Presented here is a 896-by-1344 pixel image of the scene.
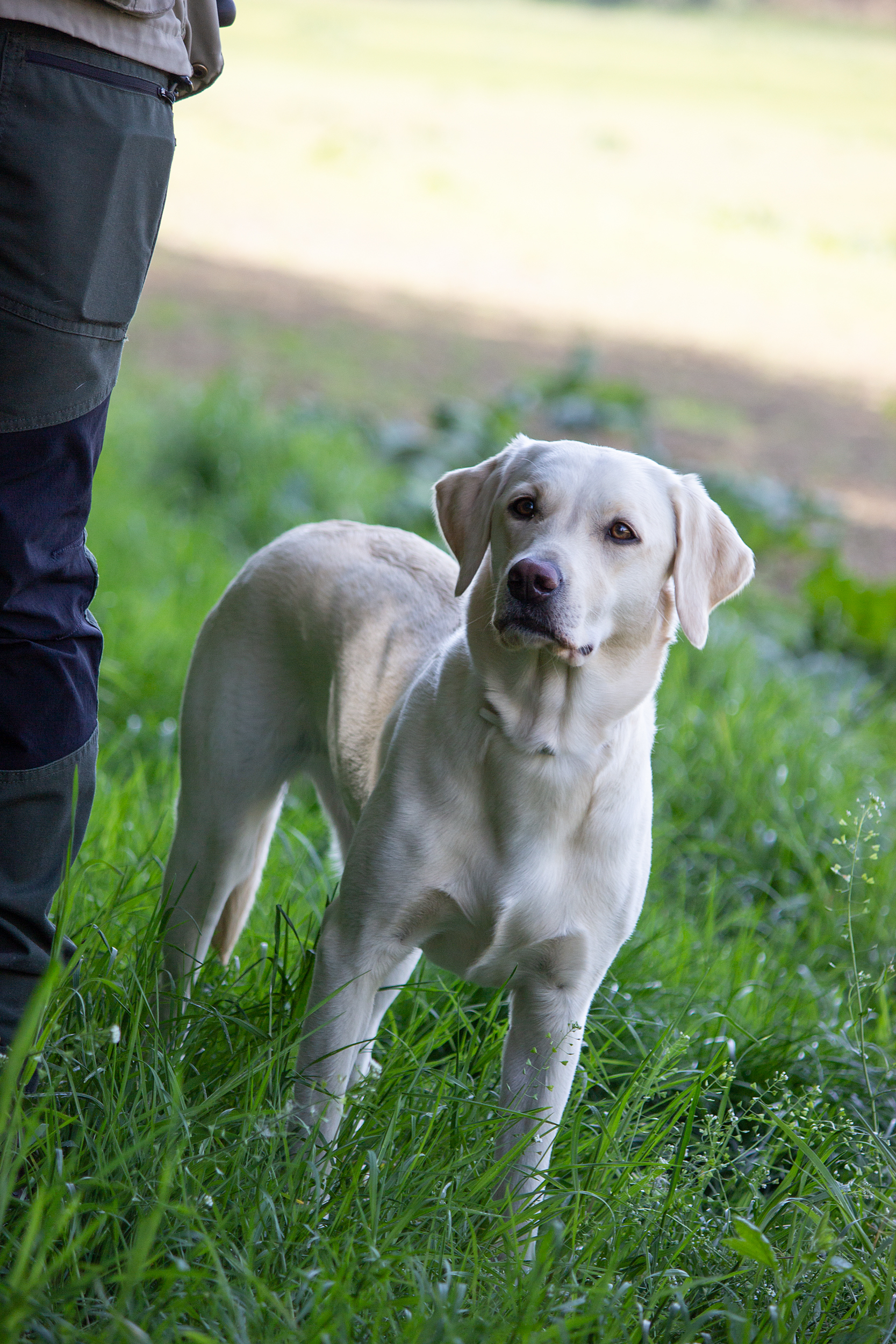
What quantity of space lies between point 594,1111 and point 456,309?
10608 mm

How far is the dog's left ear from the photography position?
7.17ft

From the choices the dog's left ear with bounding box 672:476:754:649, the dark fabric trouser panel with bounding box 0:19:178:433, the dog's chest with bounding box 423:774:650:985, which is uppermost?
the dark fabric trouser panel with bounding box 0:19:178:433

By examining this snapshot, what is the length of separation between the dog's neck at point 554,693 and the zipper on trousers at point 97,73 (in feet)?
3.13

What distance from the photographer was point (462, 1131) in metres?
2.04

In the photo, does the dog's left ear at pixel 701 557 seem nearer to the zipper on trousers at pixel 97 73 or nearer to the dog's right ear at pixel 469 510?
the dog's right ear at pixel 469 510

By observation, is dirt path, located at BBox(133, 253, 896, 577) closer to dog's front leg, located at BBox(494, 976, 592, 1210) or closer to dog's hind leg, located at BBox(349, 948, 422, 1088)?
dog's hind leg, located at BBox(349, 948, 422, 1088)

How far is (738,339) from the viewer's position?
12.4m

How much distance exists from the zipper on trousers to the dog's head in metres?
0.85

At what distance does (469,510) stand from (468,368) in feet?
25.8

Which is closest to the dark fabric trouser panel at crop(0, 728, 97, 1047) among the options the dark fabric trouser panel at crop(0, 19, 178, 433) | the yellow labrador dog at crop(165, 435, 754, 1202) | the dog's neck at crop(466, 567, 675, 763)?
the yellow labrador dog at crop(165, 435, 754, 1202)

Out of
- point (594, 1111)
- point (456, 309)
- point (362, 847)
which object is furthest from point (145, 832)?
point (456, 309)

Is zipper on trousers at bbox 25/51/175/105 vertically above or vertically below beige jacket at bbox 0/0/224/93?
below

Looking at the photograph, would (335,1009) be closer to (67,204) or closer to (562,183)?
(67,204)

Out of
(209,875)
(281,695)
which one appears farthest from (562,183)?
(209,875)
